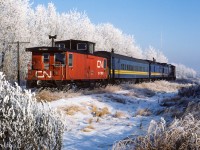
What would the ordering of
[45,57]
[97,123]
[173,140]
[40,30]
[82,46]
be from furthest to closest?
[40,30]
[82,46]
[45,57]
[97,123]
[173,140]

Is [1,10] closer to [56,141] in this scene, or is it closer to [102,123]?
[102,123]

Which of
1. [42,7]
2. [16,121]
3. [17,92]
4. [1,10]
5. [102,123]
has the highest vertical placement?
[42,7]

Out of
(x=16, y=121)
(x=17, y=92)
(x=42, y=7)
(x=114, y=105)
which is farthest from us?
(x=42, y=7)

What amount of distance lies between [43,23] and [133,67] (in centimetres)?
2275

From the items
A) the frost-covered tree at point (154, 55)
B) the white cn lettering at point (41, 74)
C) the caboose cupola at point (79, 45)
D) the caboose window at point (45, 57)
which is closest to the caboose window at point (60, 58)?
the caboose window at point (45, 57)

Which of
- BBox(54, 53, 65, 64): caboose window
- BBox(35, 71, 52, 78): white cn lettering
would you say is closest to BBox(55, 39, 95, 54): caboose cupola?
BBox(54, 53, 65, 64): caboose window

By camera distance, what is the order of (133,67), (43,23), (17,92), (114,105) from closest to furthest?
1. (17,92)
2. (114,105)
3. (133,67)
4. (43,23)

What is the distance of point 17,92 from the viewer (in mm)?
5117

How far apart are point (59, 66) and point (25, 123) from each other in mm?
13554

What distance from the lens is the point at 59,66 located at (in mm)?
18312

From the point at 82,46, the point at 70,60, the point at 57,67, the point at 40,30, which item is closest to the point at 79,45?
the point at 82,46

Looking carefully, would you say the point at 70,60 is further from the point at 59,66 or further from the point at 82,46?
the point at 82,46

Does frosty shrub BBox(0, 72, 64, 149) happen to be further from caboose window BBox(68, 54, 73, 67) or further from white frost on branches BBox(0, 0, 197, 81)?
white frost on branches BBox(0, 0, 197, 81)

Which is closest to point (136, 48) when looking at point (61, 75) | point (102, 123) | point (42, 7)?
point (42, 7)
